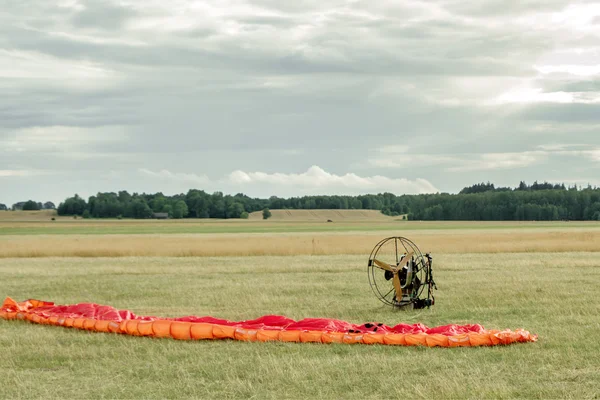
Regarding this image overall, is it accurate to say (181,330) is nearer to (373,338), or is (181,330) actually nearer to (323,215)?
(373,338)

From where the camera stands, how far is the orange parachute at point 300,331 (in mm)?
12305

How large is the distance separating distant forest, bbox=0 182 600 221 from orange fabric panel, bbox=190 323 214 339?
149028 mm

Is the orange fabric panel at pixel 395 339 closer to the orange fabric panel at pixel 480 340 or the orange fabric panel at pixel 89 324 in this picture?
the orange fabric panel at pixel 480 340

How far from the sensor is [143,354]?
12.0 meters

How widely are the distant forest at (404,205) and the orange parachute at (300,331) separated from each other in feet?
484

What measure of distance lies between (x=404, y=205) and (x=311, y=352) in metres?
187

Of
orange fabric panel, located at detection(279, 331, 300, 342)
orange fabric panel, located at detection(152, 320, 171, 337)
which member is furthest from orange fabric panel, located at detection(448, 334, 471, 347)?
orange fabric panel, located at detection(152, 320, 171, 337)

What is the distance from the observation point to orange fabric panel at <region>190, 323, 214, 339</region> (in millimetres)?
13055

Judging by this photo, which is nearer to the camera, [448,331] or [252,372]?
[252,372]

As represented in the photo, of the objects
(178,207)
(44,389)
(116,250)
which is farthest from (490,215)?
(44,389)

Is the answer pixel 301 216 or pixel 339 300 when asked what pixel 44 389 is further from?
pixel 301 216

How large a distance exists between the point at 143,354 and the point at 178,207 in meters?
167

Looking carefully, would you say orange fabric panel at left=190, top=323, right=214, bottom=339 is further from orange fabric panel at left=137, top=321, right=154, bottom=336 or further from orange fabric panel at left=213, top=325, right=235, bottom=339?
orange fabric panel at left=137, top=321, right=154, bottom=336

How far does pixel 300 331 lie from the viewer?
42.1 feet
